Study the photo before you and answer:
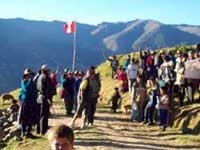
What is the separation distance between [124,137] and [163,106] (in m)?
2.06

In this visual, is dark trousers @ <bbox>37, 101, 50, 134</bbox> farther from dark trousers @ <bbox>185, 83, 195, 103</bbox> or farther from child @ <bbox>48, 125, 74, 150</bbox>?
child @ <bbox>48, 125, 74, 150</bbox>

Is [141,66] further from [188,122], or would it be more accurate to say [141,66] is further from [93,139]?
[93,139]

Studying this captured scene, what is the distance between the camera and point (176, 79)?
23.5 m

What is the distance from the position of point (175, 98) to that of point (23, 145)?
25.3ft

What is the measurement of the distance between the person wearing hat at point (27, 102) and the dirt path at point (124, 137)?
148 centimetres

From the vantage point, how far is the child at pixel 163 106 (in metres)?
20.5

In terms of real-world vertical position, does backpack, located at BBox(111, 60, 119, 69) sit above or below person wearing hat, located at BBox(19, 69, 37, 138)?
above

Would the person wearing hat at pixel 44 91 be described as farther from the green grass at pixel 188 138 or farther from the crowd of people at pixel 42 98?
the green grass at pixel 188 138

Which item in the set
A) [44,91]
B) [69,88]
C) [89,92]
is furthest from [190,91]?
[44,91]

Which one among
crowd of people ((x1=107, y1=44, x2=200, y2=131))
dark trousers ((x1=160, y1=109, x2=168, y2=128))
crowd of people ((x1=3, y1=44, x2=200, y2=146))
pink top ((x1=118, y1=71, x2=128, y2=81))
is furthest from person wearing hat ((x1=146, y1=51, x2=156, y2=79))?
dark trousers ((x1=160, y1=109, x2=168, y2=128))

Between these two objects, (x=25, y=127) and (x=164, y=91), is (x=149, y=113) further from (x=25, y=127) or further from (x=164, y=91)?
(x=25, y=127)

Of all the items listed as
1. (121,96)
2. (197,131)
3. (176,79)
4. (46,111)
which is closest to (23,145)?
(46,111)

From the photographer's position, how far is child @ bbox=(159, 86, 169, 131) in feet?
67.2

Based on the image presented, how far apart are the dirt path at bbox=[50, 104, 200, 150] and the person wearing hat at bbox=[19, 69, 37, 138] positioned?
1.48m
